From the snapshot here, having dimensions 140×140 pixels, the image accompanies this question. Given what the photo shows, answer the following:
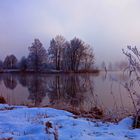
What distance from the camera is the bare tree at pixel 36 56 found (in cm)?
5841

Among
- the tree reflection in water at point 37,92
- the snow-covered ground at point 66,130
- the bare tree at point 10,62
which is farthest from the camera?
the bare tree at point 10,62

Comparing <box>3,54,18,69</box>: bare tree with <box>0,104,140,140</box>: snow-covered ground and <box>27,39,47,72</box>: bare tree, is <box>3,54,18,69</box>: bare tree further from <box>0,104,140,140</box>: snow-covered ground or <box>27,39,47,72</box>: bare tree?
<box>0,104,140,140</box>: snow-covered ground

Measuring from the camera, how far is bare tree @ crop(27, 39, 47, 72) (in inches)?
2299

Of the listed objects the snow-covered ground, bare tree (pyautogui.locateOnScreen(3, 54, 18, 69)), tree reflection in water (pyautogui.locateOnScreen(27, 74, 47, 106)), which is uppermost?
bare tree (pyautogui.locateOnScreen(3, 54, 18, 69))

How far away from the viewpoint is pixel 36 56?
2334 inches

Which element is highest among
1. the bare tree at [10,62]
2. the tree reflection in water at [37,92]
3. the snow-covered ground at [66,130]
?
the bare tree at [10,62]

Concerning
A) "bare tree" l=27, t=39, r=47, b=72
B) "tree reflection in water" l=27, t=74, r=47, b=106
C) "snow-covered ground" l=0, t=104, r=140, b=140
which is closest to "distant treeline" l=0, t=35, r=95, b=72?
"bare tree" l=27, t=39, r=47, b=72

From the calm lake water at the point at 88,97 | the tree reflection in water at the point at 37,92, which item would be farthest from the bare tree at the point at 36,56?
the calm lake water at the point at 88,97

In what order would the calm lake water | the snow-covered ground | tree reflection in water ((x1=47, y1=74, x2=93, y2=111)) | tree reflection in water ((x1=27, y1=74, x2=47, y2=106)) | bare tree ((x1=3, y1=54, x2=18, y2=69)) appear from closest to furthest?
the snow-covered ground < the calm lake water < tree reflection in water ((x1=47, y1=74, x2=93, y2=111)) < tree reflection in water ((x1=27, y1=74, x2=47, y2=106)) < bare tree ((x1=3, y1=54, x2=18, y2=69))

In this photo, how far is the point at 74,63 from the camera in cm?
5816

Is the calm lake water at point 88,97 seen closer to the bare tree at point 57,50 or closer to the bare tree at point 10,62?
the bare tree at point 57,50

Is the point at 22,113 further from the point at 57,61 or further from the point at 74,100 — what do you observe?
the point at 57,61

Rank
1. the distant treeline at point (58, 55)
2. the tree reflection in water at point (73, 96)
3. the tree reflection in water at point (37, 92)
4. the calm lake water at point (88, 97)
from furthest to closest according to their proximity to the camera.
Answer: the distant treeline at point (58, 55) → the tree reflection in water at point (37, 92) → the tree reflection in water at point (73, 96) → the calm lake water at point (88, 97)

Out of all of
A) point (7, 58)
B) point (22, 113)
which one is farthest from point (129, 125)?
point (7, 58)
